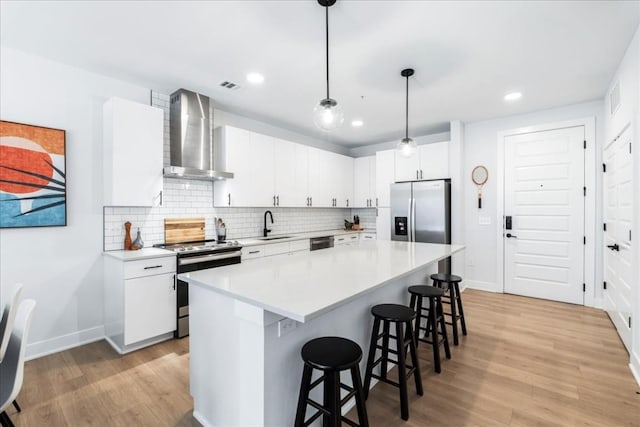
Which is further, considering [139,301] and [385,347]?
[139,301]

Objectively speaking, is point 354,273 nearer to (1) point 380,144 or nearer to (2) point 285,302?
(2) point 285,302

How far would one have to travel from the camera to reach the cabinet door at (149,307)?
9.05 ft

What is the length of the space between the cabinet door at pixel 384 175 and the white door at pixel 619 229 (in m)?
2.79

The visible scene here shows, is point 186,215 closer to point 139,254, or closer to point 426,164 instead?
point 139,254

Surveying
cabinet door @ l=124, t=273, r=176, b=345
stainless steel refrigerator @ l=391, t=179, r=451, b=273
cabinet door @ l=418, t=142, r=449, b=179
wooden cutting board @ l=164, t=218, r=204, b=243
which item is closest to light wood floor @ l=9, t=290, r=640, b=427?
cabinet door @ l=124, t=273, r=176, b=345

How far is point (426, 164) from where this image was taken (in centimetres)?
504

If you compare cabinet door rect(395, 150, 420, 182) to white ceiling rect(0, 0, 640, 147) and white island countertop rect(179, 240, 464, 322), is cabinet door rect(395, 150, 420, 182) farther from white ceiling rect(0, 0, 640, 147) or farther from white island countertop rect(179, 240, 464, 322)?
white island countertop rect(179, 240, 464, 322)

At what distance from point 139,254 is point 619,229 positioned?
4.61m

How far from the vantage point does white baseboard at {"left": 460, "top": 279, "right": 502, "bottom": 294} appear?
464cm

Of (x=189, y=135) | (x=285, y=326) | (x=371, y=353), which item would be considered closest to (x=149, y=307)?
(x=189, y=135)

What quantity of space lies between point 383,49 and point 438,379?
2717mm

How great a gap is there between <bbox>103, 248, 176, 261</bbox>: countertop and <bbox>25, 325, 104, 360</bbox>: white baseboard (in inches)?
31.7

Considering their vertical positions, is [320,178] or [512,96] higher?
[512,96]

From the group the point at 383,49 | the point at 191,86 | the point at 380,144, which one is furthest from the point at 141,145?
the point at 380,144
